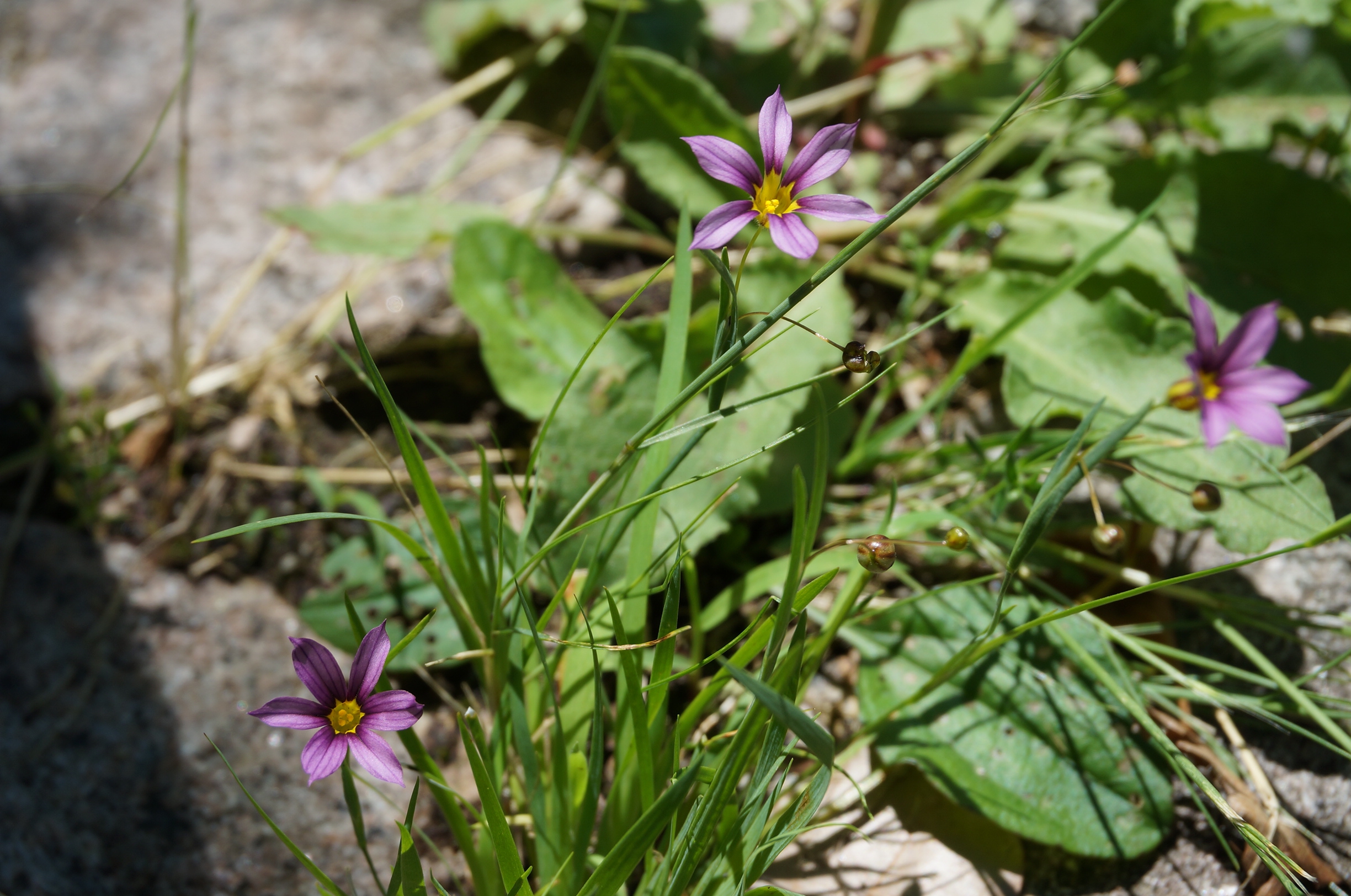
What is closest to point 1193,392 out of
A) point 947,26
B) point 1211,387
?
point 1211,387

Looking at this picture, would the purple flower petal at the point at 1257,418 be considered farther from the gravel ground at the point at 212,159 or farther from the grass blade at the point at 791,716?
the gravel ground at the point at 212,159

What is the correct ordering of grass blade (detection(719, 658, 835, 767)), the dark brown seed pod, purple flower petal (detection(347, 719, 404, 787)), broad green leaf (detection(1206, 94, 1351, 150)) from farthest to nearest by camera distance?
broad green leaf (detection(1206, 94, 1351, 150)) → the dark brown seed pod → purple flower petal (detection(347, 719, 404, 787)) → grass blade (detection(719, 658, 835, 767))

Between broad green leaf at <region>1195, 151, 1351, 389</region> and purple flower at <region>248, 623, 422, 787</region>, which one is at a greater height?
broad green leaf at <region>1195, 151, 1351, 389</region>

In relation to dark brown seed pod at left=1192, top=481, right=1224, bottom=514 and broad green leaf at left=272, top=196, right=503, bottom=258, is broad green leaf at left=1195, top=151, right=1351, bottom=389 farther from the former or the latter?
broad green leaf at left=272, top=196, right=503, bottom=258

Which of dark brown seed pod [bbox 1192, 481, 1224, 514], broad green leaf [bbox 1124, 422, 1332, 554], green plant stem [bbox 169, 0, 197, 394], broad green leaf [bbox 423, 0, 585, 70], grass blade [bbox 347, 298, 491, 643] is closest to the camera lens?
grass blade [bbox 347, 298, 491, 643]

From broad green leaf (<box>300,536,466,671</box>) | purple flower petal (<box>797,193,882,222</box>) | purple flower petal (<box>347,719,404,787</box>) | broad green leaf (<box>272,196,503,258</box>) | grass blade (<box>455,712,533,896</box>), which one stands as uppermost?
purple flower petal (<box>797,193,882,222</box>)

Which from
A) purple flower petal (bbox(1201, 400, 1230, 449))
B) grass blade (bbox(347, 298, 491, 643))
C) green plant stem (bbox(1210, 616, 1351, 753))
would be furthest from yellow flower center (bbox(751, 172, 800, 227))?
green plant stem (bbox(1210, 616, 1351, 753))

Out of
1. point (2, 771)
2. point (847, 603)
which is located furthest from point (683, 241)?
point (2, 771)

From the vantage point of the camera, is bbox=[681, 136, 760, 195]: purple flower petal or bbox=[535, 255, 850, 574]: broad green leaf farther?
bbox=[535, 255, 850, 574]: broad green leaf
